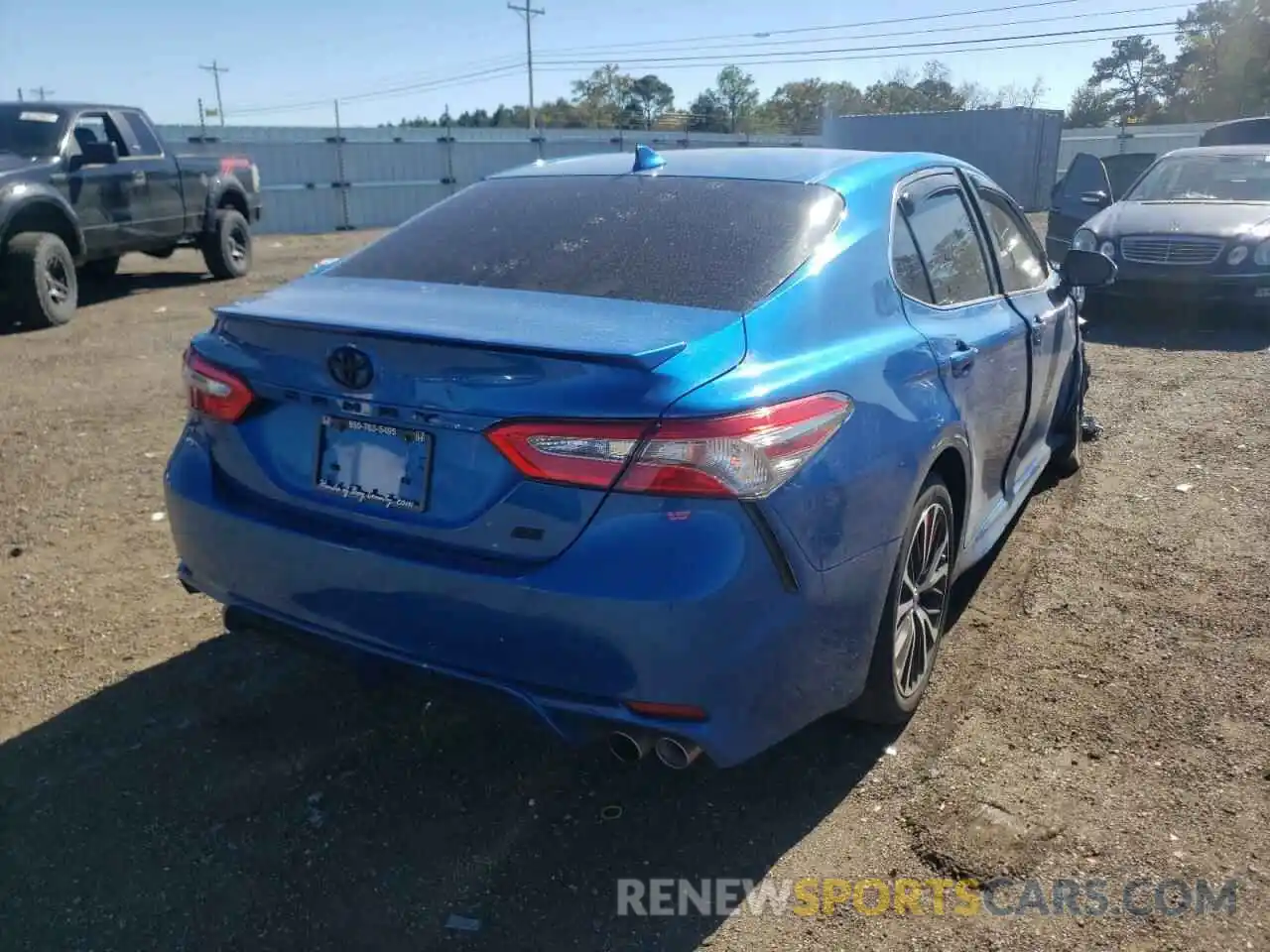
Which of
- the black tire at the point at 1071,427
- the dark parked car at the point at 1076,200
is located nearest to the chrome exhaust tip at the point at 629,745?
the black tire at the point at 1071,427

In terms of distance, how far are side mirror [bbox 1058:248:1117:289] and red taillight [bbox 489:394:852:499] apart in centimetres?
314

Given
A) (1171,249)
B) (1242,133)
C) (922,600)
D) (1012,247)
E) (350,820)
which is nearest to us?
(350,820)

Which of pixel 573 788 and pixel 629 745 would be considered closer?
pixel 629 745

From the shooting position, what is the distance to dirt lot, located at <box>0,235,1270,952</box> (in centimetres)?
249

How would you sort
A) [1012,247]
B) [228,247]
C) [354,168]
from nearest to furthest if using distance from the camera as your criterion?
[1012,247] → [228,247] → [354,168]

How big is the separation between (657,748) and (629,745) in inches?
2.5

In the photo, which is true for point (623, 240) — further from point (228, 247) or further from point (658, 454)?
point (228, 247)

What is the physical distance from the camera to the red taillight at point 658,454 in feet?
7.43

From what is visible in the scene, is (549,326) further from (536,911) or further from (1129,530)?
(1129,530)

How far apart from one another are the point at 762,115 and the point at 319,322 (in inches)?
3038

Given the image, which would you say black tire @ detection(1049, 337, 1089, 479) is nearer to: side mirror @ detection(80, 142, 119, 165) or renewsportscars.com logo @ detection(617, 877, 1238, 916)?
renewsportscars.com logo @ detection(617, 877, 1238, 916)

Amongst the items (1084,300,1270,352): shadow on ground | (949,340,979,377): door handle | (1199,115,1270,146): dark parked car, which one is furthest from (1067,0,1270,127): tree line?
(949,340,979,377): door handle

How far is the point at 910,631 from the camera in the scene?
3180 millimetres

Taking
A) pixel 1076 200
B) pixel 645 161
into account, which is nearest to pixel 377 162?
pixel 1076 200
